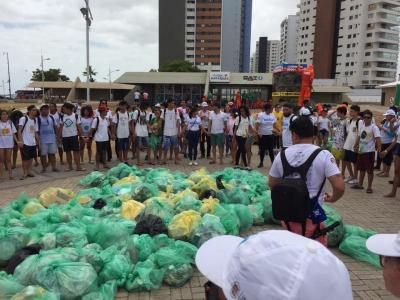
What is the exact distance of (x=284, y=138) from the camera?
340 inches

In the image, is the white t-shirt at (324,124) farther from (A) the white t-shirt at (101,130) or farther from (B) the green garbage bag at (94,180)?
(B) the green garbage bag at (94,180)

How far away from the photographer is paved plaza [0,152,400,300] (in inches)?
148

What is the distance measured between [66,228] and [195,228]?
156cm

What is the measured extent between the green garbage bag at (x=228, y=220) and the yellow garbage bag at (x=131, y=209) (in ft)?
3.65

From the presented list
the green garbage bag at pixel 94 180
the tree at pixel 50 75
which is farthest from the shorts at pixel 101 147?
the tree at pixel 50 75

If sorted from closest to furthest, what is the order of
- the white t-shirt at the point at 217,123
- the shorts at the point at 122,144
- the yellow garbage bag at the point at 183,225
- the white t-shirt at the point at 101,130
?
1. the yellow garbage bag at the point at 183,225
2. the white t-shirt at the point at 101,130
3. the shorts at the point at 122,144
4. the white t-shirt at the point at 217,123

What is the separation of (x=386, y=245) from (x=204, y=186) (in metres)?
4.93

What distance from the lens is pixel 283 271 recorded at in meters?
0.99

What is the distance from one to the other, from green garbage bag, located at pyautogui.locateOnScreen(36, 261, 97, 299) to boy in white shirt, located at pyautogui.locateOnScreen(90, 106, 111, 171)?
6.36 meters

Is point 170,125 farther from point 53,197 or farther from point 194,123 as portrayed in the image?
point 53,197

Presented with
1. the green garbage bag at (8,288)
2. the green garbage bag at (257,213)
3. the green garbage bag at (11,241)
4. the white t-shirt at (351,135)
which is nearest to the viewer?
the green garbage bag at (8,288)

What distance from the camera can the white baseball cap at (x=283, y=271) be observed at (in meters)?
0.97

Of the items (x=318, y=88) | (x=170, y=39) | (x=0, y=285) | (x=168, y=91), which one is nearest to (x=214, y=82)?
(x=168, y=91)

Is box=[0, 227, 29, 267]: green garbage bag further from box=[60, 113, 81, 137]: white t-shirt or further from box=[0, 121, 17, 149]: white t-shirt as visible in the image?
box=[60, 113, 81, 137]: white t-shirt
